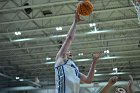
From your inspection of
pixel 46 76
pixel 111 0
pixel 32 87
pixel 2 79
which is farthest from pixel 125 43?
pixel 2 79

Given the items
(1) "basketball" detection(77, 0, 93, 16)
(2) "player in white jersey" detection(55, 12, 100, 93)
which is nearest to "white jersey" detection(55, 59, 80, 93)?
(2) "player in white jersey" detection(55, 12, 100, 93)

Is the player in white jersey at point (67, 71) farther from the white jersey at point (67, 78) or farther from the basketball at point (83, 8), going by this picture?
the basketball at point (83, 8)

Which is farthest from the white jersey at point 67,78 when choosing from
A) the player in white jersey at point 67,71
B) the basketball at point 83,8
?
the basketball at point 83,8

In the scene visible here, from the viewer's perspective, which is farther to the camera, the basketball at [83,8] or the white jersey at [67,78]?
the basketball at [83,8]

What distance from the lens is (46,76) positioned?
97.8 ft

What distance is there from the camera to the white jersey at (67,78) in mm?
3904

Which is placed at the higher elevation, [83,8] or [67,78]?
[83,8]

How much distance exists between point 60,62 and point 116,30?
14150mm

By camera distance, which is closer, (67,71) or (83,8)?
(67,71)

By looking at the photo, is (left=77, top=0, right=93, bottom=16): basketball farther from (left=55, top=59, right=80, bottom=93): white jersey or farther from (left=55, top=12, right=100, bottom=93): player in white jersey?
(left=55, top=59, right=80, bottom=93): white jersey

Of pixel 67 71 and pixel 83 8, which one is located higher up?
pixel 83 8

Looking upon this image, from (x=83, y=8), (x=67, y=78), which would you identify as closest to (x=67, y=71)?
(x=67, y=78)

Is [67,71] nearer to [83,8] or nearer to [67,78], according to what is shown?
[67,78]

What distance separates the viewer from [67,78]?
393cm
